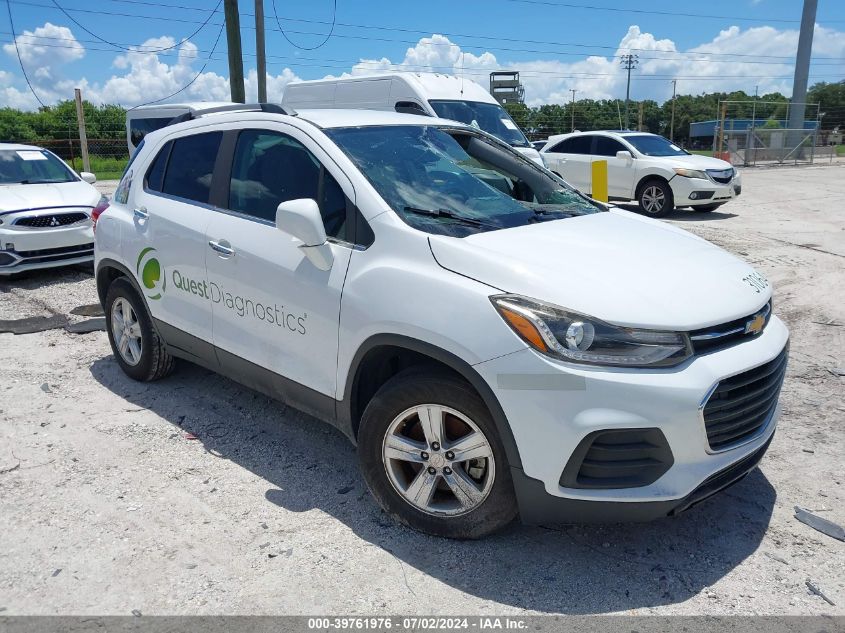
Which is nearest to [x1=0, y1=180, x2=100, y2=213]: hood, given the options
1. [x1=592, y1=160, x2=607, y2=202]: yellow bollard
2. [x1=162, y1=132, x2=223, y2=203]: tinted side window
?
[x1=162, y1=132, x2=223, y2=203]: tinted side window

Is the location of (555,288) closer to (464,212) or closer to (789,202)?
(464,212)

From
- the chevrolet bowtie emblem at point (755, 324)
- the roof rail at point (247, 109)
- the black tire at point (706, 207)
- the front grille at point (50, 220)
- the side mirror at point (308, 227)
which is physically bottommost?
the black tire at point (706, 207)

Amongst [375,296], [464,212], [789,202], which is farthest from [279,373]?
[789,202]

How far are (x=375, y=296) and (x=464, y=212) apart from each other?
68 cm

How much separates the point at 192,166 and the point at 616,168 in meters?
11.7

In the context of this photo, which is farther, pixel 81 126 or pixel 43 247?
pixel 81 126

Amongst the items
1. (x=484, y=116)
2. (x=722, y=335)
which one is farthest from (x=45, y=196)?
(x=722, y=335)

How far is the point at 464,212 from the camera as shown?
3510 mm

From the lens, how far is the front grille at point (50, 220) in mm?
8406

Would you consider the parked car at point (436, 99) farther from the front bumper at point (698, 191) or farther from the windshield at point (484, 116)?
the front bumper at point (698, 191)

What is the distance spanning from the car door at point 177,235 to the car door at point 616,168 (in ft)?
37.7

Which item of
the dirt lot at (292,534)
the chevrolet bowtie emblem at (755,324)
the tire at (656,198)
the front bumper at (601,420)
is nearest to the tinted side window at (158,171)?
the dirt lot at (292,534)

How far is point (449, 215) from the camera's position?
11.2 ft

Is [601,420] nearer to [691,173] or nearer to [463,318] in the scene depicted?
[463,318]
